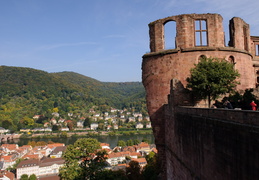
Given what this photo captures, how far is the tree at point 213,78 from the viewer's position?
37.4ft

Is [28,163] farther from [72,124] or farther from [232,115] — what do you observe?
[72,124]

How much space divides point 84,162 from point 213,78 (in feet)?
56.5

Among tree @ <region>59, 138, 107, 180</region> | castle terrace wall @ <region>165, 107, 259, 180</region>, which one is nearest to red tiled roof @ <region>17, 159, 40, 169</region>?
tree @ <region>59, 138, 107, 180</region>

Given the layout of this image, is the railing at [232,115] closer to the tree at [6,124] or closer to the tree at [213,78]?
the tree at [213,78]

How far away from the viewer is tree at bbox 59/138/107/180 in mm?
23156

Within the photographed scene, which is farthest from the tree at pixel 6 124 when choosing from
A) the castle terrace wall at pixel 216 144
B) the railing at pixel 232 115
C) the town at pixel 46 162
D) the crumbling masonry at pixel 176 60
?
the railing at pixel 232 115

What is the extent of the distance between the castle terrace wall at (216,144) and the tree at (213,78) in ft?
6.15

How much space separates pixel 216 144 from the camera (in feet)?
20.6

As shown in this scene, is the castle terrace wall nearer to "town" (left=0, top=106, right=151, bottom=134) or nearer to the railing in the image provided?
the railing

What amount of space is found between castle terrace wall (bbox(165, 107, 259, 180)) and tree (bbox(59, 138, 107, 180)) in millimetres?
14221

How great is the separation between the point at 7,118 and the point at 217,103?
14615 cm

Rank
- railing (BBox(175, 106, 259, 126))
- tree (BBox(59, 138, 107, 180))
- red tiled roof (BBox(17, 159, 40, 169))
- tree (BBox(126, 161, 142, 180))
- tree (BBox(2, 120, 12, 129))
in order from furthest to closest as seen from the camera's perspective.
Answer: tree (BBox(2, 120, 12, 129)), red tiled roof (BBox(17, 159, 40, 169)), tree (BBox(126, 161, 142, 180)), tree (BBox(59, 138, 107, 180)), railing (BBox(175, 106, 259, 126))

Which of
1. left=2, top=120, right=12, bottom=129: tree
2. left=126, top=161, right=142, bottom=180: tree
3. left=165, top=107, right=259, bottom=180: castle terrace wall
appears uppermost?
left=165, top=107, right=259, bottom=180: castle terrace wall

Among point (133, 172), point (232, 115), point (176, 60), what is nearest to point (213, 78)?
point (176, 60)
